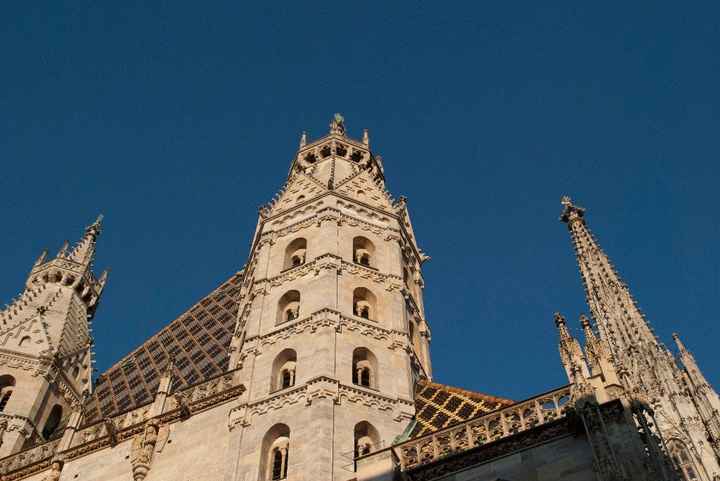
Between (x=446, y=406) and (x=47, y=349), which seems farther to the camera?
(x=47, y=349)

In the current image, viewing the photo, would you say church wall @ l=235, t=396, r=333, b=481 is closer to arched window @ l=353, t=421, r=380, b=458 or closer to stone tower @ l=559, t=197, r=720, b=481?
arched window @ l=353, t=421, r=380, b=458

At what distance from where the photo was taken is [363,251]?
2330cm

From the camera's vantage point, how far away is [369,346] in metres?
19.9

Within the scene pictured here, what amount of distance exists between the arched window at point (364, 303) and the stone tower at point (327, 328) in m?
0.02

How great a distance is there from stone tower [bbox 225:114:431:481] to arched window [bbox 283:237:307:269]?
3 cm

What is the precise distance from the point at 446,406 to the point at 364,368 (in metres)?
1.94

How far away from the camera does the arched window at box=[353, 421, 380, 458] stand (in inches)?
690

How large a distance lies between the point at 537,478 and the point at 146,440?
8.21 meters

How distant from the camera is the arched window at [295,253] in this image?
23.1 metres

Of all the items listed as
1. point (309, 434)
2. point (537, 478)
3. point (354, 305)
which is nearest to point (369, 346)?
point (354, 305)

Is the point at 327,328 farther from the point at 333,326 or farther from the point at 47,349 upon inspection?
the point at 47,349

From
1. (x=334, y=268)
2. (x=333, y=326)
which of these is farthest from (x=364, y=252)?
(x=333, y=326)

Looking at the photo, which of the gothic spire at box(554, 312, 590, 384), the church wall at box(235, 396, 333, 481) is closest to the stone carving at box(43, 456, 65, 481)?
the church wall at box(235, 396, 333, 481)

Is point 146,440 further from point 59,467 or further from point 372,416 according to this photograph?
point 372,416
